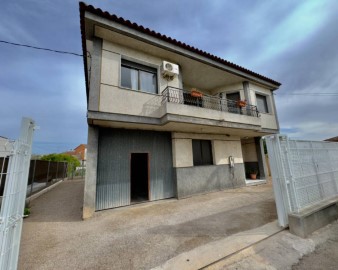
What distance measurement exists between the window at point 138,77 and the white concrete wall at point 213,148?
267 cm

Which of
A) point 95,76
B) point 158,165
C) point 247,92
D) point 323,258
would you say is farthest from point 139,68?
point 323,258

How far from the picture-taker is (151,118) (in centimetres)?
657

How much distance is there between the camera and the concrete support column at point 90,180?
18.1 ft

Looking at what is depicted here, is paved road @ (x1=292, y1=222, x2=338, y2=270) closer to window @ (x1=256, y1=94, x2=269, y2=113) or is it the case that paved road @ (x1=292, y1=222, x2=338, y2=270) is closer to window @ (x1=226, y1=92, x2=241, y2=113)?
window @ (x1=226, y1=92, x2=241, y2=113)

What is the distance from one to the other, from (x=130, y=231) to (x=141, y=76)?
6.04 meters

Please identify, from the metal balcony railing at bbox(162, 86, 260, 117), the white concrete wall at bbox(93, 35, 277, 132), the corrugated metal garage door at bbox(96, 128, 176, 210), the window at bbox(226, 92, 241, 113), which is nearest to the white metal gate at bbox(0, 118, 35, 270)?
the white concrete wall at bbox(93, 35, 277, 132)

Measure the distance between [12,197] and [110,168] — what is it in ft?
15.5

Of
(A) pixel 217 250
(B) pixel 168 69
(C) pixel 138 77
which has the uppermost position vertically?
(B) pixel 168 69

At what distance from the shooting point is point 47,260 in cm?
306

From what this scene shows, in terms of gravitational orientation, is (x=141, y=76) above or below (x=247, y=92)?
below

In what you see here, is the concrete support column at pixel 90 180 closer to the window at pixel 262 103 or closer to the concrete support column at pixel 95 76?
the concrete support column at pixel 95 76

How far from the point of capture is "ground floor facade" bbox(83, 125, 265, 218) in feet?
20.1

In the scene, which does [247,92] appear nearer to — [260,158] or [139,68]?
[260,158]

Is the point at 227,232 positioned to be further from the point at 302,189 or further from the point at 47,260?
the point at 47,260
